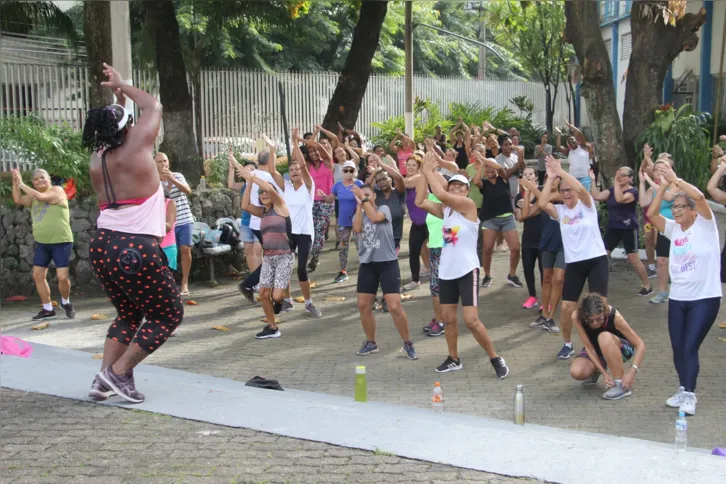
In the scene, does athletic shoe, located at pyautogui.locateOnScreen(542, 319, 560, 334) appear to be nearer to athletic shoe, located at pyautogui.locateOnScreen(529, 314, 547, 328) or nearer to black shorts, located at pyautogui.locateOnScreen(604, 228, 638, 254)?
athletic shoe, located at pyautogui.locateOnScreen(529, 314, 547, 328)

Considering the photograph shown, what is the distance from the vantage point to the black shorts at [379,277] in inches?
355

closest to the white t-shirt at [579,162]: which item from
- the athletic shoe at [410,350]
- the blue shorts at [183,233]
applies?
the blue shorts at [183,233]

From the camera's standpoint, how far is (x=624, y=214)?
11461 millimetres

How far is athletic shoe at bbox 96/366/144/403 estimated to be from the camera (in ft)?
19.3

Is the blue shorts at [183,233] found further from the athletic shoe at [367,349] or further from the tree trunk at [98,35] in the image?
the athletic shoe at [367,349]

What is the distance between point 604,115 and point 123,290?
34.3 ft

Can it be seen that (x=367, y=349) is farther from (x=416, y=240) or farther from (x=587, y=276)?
(x=416, y=240)

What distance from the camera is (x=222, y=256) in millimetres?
13555

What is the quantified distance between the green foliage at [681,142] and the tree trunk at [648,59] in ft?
0.99

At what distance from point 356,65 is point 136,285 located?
43.2 feet

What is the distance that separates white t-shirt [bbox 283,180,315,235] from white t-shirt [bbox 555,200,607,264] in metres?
3.57

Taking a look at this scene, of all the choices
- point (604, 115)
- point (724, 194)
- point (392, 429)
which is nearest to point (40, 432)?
point (392, 429)

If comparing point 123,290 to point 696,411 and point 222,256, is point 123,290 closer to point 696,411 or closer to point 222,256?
point 696,411

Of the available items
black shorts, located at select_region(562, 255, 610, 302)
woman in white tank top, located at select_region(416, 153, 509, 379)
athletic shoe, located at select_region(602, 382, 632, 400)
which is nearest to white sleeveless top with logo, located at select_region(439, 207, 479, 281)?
woman in white tank top, located at select_region(416, 153, 509, 379)
